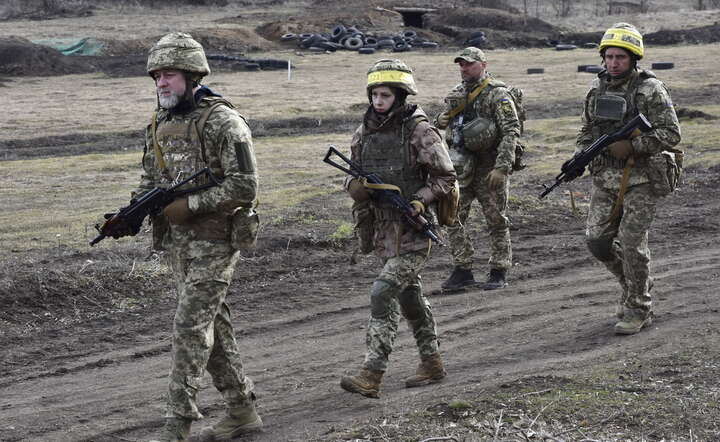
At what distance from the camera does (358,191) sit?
6.83 metres

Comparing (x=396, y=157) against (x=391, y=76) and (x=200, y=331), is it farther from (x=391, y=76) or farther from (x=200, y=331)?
(x=200, y=331)

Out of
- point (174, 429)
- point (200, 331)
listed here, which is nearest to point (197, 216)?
point (200, 331)

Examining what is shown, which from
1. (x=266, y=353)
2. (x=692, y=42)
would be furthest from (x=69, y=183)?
(x=692, y=42)

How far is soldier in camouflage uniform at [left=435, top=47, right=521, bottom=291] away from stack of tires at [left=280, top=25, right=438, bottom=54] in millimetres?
31207

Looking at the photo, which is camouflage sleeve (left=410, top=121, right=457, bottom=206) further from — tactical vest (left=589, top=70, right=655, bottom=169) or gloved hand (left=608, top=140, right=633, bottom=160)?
tactical vest (left=589, top=70, right=655, bottom=169)

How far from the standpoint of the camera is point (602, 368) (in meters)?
7.13

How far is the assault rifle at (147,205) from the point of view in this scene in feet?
19.1

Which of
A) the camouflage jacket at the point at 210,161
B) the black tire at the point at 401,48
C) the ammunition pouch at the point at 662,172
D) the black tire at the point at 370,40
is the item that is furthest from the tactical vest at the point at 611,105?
the black tire at the point at 370,40

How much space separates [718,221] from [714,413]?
23.9 ft

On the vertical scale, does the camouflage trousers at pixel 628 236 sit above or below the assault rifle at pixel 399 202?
below

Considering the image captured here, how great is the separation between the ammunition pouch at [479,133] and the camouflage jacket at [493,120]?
0.21 ft

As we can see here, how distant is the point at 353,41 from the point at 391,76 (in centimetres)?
3618

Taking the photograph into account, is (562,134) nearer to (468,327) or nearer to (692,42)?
(468,327)

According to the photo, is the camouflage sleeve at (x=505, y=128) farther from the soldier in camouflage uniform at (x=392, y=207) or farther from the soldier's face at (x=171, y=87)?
the soldier's face at (x=171, y=87)
